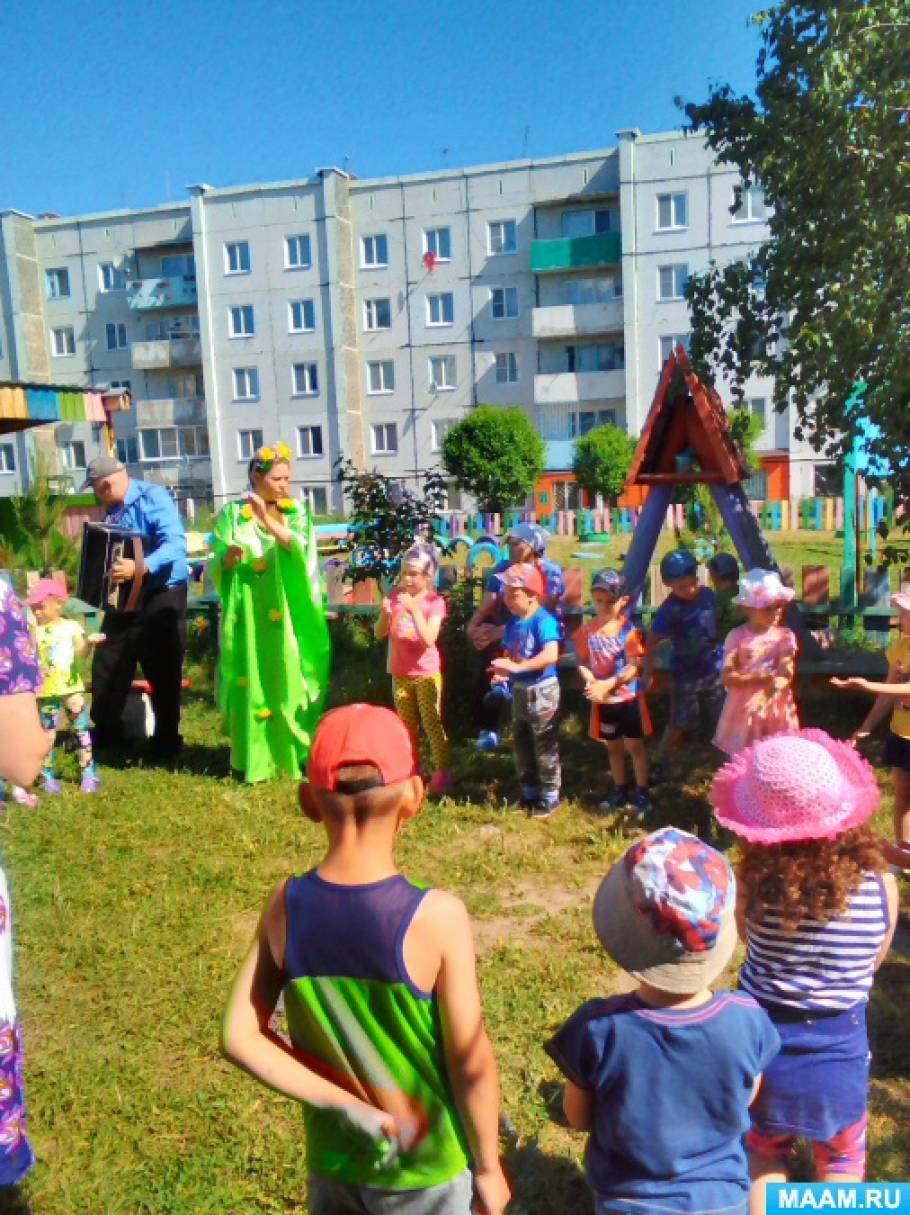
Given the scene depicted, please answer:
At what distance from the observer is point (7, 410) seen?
21.5ft

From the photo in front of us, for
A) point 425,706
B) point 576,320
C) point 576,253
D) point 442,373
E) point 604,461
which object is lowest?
point 425,706

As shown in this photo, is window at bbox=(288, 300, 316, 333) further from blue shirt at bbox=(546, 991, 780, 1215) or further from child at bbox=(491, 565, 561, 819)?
blue shirt at bbox=(546, 991, 780, 1215)

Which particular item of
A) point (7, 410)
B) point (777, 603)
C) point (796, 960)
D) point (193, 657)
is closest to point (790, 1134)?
point (796, 960)

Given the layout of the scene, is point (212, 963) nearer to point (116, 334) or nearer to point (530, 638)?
point (530, 638)

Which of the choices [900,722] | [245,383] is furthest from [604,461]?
[900,722]

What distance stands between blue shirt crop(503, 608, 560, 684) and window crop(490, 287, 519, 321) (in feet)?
105

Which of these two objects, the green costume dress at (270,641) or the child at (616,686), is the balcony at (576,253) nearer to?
the green costume dress at (270,641)

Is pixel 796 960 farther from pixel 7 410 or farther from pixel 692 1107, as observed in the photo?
pixel 7 410

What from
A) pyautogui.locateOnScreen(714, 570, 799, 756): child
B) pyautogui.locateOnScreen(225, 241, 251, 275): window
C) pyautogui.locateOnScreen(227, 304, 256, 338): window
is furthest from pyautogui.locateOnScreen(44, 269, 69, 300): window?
pyautogui.locateOnScreen(714, 570, 799, 756): child

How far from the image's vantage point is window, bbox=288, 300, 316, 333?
3706 centimetres

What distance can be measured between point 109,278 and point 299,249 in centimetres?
917

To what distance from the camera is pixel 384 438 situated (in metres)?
37.9

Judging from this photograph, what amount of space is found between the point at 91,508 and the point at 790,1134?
14.8 metres

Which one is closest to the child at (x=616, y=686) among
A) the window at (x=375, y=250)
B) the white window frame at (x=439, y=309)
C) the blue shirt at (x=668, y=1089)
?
the blue shirt at (x=668, y=1089)
